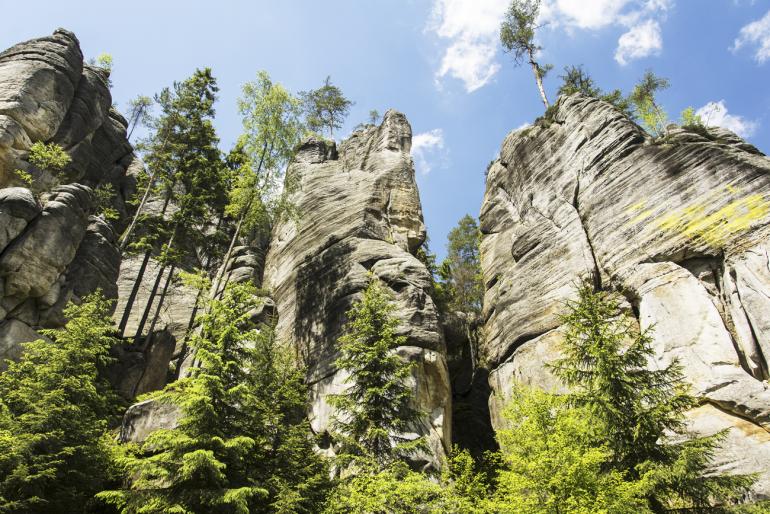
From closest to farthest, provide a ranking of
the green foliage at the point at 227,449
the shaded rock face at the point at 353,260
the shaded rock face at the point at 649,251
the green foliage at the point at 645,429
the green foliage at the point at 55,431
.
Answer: the green foliage at the point at 645,429 → the green foliage at the point at 227,449 → the green foliage at the point at 55,431 → the shaded rock face at the point at 649,251 → the shaded rock face at the point at 353,260

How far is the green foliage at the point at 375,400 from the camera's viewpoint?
535 inches

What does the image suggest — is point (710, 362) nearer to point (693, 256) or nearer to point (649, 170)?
point (693, 256)

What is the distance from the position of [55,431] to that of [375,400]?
8.91 meters

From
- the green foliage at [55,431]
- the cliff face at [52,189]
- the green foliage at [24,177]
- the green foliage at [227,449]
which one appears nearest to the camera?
the green foliage at [227,449]

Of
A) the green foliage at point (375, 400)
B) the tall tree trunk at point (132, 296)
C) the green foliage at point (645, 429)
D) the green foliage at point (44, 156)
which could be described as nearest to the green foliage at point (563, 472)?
the green foliage at point (645, 429)

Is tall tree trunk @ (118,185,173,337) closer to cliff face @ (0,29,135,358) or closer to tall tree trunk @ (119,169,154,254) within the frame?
cliff face @ (0,29,135,358)

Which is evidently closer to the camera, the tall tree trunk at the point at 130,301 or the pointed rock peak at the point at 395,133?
the tall tree trunk at the point at 130,301

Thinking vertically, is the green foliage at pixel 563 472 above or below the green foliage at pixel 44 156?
below

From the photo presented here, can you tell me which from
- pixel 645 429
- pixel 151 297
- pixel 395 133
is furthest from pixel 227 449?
pixel 395 133

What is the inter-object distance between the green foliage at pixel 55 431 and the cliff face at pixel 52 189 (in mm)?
5462

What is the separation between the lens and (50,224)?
67.3 feet

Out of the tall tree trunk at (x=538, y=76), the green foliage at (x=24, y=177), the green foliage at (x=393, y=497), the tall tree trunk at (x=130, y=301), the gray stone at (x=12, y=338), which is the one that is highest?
the tall tree trunk at (x=538, y=76)

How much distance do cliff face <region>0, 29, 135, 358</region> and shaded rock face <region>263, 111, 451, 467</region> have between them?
9.60 metres

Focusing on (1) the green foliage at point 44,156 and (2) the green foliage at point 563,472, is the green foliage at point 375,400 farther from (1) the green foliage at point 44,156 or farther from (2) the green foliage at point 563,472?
(1) the green foliage at point 44,156
